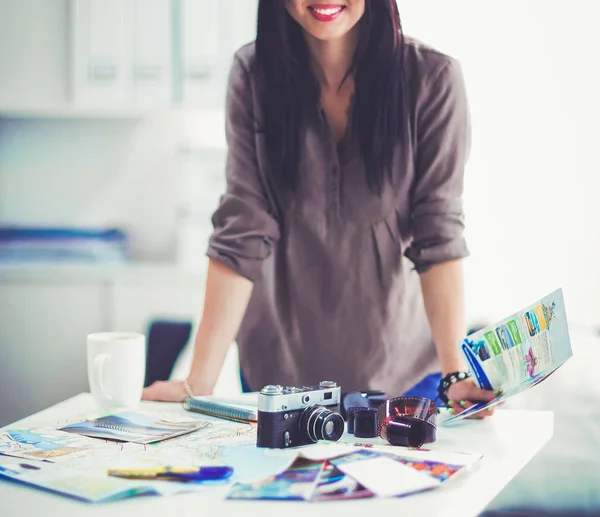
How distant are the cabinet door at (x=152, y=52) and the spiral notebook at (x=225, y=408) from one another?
1.66 m

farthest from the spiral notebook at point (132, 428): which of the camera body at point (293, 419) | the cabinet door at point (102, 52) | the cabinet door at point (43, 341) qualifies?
the cabinet door at point (102, 52)

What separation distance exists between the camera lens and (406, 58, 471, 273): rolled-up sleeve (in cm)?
50

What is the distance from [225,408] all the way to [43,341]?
70.6 inches

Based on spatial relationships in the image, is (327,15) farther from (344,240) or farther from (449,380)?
(449,380)

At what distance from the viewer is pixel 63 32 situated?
9.03 ft

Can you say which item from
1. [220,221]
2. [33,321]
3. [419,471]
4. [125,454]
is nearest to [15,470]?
[125,454]

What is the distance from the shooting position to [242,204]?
1.48 metres

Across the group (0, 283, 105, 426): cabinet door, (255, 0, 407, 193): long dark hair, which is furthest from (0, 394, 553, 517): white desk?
(0, 283, 105, 426): cabinet door

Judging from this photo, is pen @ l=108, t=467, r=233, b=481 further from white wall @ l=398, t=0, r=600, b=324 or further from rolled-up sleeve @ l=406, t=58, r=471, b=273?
white wall @ l=398, t=0, r=600, b=324

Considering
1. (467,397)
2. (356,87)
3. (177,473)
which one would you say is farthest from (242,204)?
(177,473)

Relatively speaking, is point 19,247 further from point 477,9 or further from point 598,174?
point 598,174

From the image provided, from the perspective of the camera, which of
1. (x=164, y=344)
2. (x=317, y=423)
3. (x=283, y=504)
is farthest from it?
(x=164, y=344)

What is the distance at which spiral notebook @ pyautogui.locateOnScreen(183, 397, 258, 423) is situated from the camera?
3.63 feet

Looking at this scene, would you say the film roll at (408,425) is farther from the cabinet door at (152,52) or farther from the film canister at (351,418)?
the cabinet door at (152,52)
